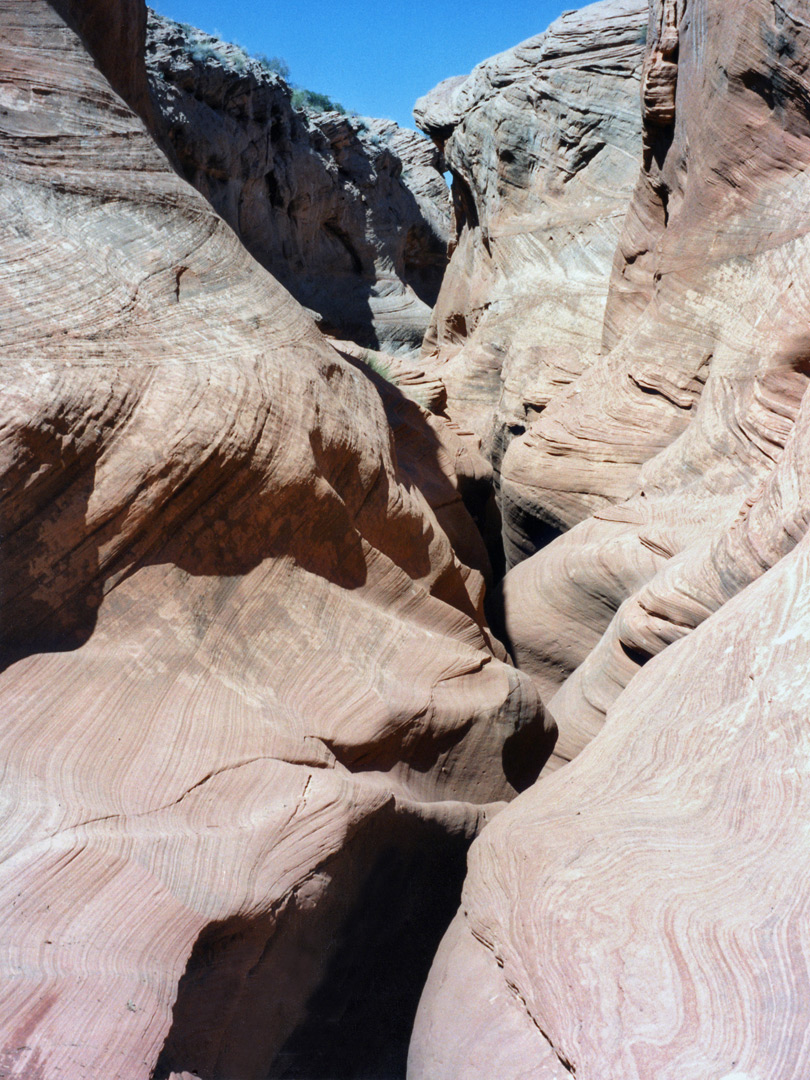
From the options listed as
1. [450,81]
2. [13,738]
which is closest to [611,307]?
[13,738]

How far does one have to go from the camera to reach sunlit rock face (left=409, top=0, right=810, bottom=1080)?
1.67 metres

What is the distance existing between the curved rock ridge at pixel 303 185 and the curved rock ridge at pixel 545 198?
5082 mm

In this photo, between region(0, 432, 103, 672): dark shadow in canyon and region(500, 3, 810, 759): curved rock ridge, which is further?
region(500, 3, 810, 759): curved rock ridge

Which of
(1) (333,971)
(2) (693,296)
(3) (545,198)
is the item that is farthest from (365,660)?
(3) (545,198)

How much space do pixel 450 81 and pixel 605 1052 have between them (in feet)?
38.9

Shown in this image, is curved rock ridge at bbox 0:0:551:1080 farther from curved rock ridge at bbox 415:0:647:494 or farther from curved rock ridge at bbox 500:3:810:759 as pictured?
curved rock ridge at bbox 415:0:647:494

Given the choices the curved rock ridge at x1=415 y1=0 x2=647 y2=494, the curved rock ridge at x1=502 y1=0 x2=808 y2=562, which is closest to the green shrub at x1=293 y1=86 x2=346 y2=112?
the curved rock ridge at x1=415 y1=0 x2=647 y2=494

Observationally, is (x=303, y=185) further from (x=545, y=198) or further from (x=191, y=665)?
(x=191, y=665)

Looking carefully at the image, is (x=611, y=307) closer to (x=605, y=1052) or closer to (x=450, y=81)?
(x=605, y=1052)

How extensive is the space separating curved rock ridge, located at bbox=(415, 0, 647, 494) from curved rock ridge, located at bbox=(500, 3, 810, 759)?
1478mm

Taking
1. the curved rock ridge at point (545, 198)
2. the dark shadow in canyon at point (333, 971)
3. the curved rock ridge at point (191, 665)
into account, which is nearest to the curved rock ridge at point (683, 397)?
the curved rock ridge at point (191, 665)

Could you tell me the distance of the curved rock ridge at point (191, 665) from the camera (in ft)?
6.44

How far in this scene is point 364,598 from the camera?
10.4 ft

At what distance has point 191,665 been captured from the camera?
8.36 feet
